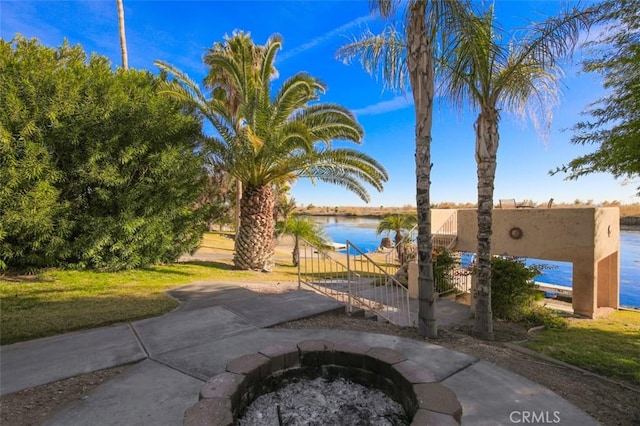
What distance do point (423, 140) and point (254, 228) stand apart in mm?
7162

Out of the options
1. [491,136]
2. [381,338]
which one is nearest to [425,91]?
[491,136]

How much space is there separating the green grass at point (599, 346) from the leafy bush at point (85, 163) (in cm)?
921

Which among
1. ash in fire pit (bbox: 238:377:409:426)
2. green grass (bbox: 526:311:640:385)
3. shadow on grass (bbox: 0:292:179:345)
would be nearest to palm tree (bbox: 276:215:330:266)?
shadow on grass (bbox: 0:292:179:345)

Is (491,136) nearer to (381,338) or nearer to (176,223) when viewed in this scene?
(381,338)

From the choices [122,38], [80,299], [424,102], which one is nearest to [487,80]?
[424,102]

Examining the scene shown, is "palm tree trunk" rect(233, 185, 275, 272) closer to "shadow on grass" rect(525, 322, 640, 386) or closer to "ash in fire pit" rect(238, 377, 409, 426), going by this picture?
"shadow on grass" rect(525, 322, 640, 386)

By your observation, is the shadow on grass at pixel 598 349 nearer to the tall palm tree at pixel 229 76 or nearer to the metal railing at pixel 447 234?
the metal railing at pixel 447 234

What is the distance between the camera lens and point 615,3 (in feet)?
17.2

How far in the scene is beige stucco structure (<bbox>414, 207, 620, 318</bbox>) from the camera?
355 inches

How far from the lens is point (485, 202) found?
563 centimetres

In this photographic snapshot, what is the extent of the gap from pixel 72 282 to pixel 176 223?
10.2 feet

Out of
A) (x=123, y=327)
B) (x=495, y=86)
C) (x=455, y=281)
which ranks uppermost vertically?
(x=495, y=86)

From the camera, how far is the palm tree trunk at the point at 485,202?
5.59 meters

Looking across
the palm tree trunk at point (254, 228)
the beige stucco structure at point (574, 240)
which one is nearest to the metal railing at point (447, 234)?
the beige stucco structure at point (574, 240)
